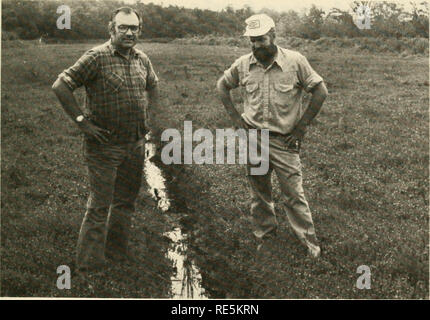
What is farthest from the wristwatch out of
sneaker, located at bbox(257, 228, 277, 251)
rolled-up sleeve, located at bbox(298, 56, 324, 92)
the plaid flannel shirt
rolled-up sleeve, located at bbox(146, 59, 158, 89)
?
sneaker, located at bbox(257, 228, 277, 251)

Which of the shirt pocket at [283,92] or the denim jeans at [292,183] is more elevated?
the shirt pocket at [283,92]

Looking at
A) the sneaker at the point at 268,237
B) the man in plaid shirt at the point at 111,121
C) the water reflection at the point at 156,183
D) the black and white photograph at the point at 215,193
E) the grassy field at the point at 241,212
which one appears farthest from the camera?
the water reflection at the point at 156,183

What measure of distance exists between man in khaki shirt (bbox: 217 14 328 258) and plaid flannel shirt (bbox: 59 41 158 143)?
1.39 metres

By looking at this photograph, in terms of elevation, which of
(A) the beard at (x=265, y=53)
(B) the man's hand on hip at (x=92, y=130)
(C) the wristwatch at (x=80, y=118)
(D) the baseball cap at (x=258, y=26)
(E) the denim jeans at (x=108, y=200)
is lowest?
(E) the denim jeans at (x=108, y=200)

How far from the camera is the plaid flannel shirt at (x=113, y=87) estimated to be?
549 centimetres

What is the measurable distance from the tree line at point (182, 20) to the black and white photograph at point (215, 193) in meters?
5.82

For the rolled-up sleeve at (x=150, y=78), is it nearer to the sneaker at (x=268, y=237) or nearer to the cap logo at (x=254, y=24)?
the cap logo at (x=254, y=24)

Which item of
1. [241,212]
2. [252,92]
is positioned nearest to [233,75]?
[252,92]

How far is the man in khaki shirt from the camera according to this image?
20.1ft

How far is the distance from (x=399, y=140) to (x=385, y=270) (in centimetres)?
667

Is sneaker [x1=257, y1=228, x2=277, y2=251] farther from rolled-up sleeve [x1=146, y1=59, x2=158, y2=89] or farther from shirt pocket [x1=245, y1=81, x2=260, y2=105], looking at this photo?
rolled-up sleeve [x1=146, y1=59, x2=158, y2=89]

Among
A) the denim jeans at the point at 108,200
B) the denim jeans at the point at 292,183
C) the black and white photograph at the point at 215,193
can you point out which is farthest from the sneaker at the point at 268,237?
the denim jeans at the point at 108,200
